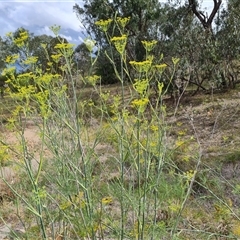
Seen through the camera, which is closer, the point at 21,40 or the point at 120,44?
the point at 120,44

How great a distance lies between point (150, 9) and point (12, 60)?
1130 cm

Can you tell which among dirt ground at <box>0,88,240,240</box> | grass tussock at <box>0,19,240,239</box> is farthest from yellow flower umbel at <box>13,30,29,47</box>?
dirt ground at <box>0,88,240,240</box>

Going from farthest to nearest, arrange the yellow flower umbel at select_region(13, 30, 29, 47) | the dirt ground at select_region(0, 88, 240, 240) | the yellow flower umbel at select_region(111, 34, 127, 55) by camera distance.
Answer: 1. the dirt ground at select_region(0, 88, 240, 240)
2. the yellow flower umbel at select_region(13, 30, 29, 47)
3. the yellow flower umbel at select_region(111, 34, 127, 55)

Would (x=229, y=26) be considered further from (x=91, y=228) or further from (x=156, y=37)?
(x=91, y=228)

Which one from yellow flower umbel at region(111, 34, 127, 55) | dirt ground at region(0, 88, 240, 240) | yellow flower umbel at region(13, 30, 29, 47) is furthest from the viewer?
dirt ground at region(0, 88, 240, 240)

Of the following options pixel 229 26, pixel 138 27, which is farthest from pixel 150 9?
pixel 229 26

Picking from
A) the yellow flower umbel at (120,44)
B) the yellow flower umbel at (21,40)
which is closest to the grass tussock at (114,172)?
the yellow flower umbel at (120,44)

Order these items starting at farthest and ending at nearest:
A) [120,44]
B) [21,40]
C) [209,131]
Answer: [209,131], [21,40], [120,44]

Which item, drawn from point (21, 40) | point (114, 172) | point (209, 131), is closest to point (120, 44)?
point (21, 40)

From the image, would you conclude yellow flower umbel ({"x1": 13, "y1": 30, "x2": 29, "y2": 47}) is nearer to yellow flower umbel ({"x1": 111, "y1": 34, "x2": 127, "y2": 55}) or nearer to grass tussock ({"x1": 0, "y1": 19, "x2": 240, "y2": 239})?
grass tussock ({"x1": 0, "y1": 19, "x2": 240, "y2": 239})

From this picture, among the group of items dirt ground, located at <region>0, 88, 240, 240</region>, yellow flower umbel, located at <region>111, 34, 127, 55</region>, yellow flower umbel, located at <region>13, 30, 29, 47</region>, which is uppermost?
yellow flower umbel, located at <region>13, 30, 29, 47</region>

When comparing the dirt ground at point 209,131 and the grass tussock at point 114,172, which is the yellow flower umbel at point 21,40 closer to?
the grass tussock at point 114,172

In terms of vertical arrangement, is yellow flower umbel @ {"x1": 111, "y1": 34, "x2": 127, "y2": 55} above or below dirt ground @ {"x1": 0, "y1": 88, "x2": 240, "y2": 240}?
above

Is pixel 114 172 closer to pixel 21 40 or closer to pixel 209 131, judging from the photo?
pixel 209 131
